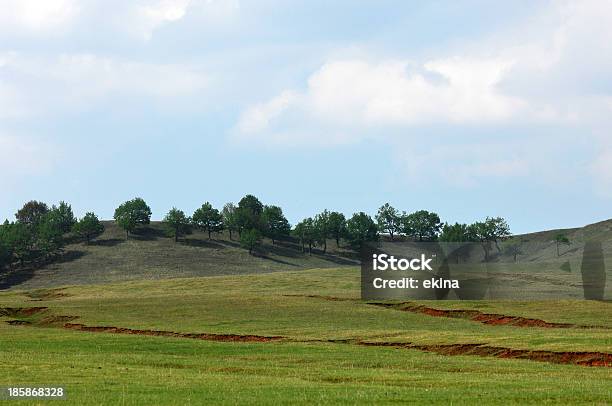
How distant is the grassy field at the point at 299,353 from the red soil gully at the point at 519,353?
0.79ft

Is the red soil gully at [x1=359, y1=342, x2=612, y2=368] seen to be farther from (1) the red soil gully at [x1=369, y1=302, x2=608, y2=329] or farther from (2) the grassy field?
(1) the red soil gully at [x1=369, y1=302, x2=608, y2=329]

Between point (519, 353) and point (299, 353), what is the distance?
42.4 ft

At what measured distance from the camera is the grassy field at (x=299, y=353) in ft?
103

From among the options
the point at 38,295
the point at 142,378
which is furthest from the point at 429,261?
the point at 38,295

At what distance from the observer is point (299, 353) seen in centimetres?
5153

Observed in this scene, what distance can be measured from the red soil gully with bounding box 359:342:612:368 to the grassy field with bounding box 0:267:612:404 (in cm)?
24

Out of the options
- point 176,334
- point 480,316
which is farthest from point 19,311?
point 480,316

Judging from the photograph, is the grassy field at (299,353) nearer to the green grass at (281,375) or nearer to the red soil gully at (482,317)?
the green grass at (281,375)

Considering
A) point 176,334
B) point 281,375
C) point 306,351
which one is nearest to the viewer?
point 281,375

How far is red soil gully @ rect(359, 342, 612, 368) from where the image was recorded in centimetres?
4859
